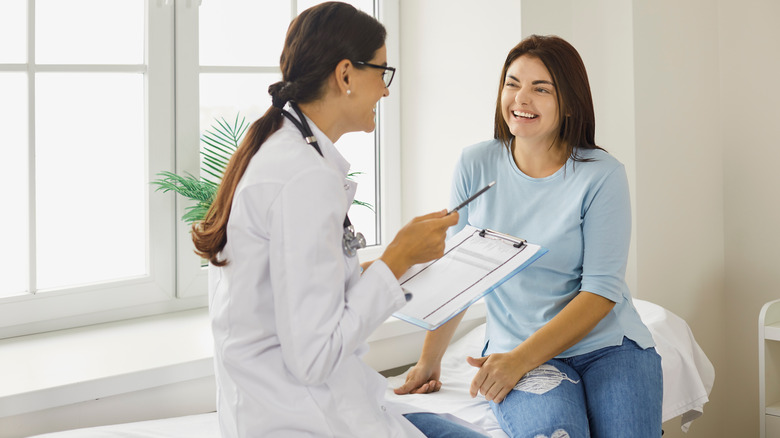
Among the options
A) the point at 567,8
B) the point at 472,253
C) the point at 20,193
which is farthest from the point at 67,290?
the point at 567,8

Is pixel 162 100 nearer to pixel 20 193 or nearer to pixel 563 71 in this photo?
pixel 20 193

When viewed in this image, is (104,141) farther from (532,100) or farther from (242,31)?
(532,100)

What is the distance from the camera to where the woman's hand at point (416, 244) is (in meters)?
1.09

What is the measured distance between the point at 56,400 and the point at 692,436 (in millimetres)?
2197

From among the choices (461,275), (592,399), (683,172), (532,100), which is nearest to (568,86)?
(532,100)

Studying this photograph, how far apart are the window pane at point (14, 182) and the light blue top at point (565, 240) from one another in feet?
3.61

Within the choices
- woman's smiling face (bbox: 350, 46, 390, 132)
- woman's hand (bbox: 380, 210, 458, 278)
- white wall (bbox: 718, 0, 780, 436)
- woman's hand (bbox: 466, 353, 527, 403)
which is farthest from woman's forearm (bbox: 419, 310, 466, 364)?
white wall (bbox: 718, 0, 780, 436)

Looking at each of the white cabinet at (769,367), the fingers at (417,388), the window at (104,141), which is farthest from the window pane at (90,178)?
the white cabinet at (769,367)

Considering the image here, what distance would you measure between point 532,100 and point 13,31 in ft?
4.05

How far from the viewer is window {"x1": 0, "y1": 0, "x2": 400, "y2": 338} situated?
1.75m

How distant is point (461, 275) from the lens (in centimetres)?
131

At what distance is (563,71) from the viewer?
1.58 meters

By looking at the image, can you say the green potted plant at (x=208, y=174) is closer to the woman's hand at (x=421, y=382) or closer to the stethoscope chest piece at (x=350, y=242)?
the woman's hand at (x=421, y=382)

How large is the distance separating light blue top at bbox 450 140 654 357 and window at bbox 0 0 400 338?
0.86 metres
